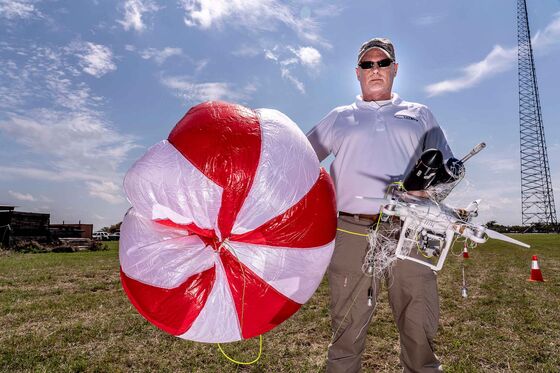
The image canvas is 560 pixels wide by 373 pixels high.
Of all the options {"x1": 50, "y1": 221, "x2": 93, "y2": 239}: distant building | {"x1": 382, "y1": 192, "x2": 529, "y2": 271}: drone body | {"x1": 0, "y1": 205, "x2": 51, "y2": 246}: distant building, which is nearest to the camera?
{"x1": 382, "y1": 192, "x2": 529, "y2": 271}: drone body

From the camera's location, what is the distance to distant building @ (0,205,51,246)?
76.9 ft

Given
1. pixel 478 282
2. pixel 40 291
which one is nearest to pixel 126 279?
pixel 40 291

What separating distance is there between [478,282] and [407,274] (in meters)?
8.00

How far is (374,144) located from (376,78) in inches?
24.2

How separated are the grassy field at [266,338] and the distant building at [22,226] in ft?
57.4

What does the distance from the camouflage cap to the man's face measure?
27mm

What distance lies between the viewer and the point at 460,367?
14.7 feet

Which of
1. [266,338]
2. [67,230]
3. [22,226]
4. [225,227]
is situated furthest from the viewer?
[67,230]

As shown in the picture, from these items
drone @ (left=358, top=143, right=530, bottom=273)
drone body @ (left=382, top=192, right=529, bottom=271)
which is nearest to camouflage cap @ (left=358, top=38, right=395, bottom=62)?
drone @ (left=358, top=143, right=530, bottom=273)

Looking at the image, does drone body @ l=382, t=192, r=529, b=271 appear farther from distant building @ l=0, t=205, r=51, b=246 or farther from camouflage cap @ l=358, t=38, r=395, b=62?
distant building @ l=0, t=205, r=51, b=246

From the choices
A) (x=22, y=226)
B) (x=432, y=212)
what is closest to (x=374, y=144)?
(x=432, y=212)

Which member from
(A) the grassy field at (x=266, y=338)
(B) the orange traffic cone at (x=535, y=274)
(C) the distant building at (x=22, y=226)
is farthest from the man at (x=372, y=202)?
(C) the distant building at (x=22, y=226)

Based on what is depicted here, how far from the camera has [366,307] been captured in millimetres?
3059

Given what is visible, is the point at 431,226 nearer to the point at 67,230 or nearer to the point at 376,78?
the point at 376,78
